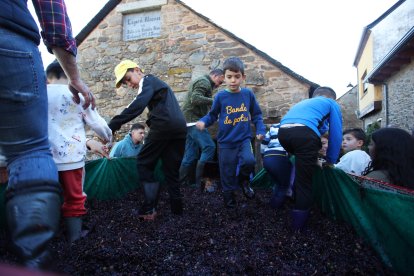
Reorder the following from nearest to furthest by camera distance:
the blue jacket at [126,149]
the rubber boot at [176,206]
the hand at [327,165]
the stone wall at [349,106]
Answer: the hand at [327,165] → the rubber boot at [176,206] → the blue jacket at [126,149] → the stone wall at [349,106]

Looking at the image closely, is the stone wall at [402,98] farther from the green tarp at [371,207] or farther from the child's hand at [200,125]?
the child's hand at [200,125]

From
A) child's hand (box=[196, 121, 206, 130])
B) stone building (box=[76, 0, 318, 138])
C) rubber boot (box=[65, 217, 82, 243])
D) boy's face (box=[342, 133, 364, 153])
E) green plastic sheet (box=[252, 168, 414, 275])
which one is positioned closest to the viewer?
green plastic sheet (box=[252, 168, 414, 275])

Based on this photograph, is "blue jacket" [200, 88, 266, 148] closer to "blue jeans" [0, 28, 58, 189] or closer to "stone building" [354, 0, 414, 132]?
"blue jeans" [0, 28, 58, 189]

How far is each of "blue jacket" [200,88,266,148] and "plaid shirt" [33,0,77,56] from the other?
2.19 m

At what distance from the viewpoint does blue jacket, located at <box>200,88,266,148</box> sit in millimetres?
3352

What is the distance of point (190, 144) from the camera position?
4910 mm

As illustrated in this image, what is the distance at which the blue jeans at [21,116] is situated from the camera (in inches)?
42.1

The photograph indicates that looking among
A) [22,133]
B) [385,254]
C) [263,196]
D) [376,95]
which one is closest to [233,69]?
[263,196]

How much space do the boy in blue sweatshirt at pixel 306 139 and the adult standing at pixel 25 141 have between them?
1.95 m

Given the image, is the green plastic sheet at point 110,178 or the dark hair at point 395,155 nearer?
the dark hair at point 395,155

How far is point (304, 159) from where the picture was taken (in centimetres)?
261

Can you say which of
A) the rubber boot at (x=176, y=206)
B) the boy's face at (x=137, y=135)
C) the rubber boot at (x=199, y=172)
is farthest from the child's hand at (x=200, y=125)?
the boy's face at (x=137, y=135)

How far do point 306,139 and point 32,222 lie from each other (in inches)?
84.8

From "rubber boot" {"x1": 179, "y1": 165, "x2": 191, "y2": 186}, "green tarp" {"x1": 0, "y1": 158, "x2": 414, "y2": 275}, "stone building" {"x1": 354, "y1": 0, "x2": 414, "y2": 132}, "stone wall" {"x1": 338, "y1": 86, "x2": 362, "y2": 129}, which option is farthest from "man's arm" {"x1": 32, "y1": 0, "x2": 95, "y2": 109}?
"stone wall" {"x1": 338, "y1": 86, "x2": 362, "y2": 129}
